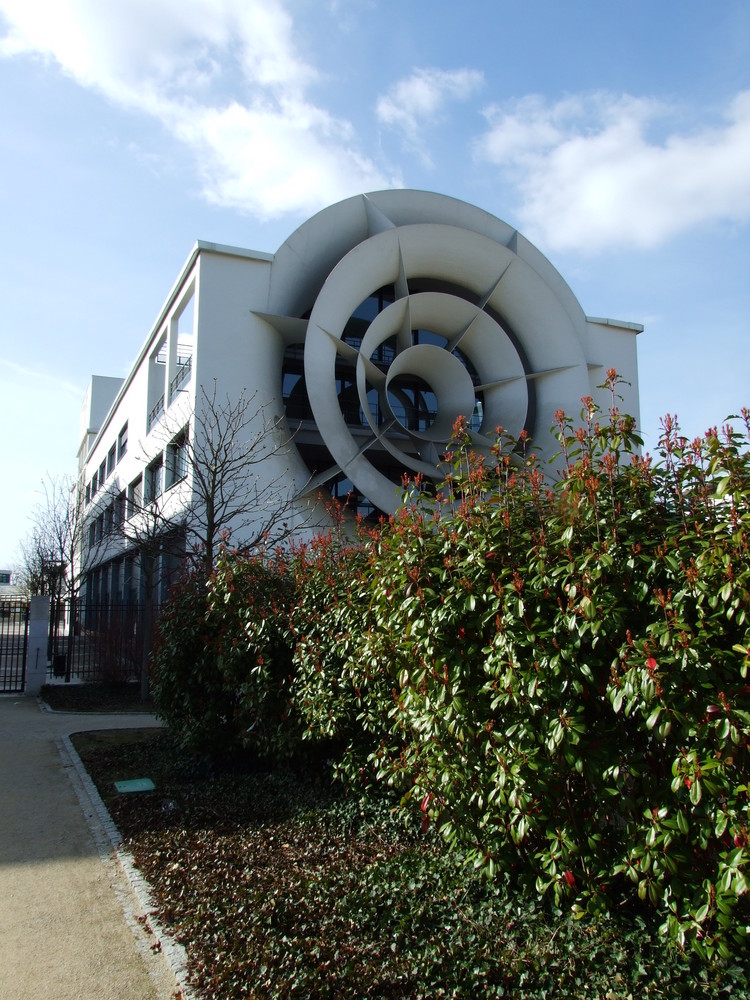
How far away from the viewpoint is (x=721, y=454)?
3.56 meters

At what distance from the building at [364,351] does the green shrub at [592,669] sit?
15.3 m

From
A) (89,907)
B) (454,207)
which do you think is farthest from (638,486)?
(454,207)

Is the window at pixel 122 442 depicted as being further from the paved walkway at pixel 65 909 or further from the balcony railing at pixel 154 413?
the paved walkway at pixel 65 909

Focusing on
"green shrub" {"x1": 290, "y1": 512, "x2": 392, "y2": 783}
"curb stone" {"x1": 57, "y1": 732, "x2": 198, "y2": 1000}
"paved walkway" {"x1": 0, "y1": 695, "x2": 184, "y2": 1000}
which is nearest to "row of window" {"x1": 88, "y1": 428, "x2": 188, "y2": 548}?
"curb stone" {"x1": 57, "y1": 732, "x2": 198, "y2": 1000}

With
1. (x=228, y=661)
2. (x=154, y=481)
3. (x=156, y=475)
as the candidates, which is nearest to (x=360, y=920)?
(x=228, y=661)

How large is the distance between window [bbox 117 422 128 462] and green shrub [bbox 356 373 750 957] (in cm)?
3712

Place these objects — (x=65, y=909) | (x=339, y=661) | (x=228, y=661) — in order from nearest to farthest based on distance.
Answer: (x=65, y=909), (x=339, y=661), (x=228, y=661)

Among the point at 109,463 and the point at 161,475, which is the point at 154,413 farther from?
the point at 109,463

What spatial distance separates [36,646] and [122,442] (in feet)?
Answer: 81.7

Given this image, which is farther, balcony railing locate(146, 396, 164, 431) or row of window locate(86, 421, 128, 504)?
row of window locate(86, 421, 128, 504)

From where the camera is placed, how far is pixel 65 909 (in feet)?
16.5

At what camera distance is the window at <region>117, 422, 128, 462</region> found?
130 ft

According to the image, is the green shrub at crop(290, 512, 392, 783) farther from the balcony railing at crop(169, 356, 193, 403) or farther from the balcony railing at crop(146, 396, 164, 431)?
the balcony railing at crop(146, 396, 164, 431)

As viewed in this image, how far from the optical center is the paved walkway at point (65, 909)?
405cm
